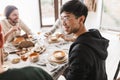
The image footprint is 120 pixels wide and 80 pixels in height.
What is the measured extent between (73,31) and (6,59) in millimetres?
851

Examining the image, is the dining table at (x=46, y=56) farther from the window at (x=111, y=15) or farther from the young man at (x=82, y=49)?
the window at (x=111, y=15)

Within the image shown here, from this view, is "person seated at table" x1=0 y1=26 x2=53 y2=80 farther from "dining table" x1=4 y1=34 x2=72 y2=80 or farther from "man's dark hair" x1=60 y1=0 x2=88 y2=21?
"dining table" x1=4 y1=34 x2=72 y2=80

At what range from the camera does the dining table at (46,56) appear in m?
1.68

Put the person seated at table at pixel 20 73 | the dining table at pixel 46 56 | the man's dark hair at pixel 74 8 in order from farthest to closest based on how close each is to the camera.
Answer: the dining table at pixel 46 56 < the man's dark hair at pixel 74 8 < the person seated at table at pixel 20 73

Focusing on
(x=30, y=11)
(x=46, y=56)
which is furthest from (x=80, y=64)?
(x=30, y=11)

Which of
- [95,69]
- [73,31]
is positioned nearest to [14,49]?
[73,31]

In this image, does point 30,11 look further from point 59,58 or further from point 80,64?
point 80,64

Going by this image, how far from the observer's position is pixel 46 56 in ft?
6.26

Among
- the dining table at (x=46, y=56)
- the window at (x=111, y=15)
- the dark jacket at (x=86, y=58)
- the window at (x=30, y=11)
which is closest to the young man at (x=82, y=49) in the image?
the dark jacket at (x=86, y=58)

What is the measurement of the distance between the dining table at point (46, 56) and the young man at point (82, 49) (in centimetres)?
39

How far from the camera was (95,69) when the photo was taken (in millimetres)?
1254

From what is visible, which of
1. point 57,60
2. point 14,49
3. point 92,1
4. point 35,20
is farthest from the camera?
point 35,20

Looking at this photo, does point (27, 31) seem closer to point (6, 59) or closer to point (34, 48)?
point (34, 48)

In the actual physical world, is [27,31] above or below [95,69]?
above
